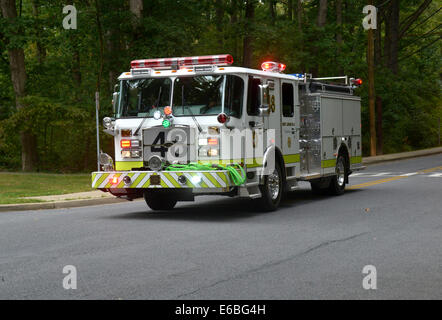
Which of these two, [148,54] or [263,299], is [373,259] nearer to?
[263,299]

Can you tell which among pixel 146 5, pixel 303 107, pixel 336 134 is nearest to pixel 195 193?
pixel 303 107

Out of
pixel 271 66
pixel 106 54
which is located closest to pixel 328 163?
pixel 271 66

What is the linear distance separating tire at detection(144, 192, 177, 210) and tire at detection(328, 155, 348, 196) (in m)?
4.64

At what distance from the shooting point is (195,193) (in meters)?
12.7

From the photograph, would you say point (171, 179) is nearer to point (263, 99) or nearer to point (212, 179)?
point (212, 179)

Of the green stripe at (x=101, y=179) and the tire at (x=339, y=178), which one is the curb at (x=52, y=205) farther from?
the tire at (x=339, y=178)

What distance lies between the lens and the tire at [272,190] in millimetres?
13648

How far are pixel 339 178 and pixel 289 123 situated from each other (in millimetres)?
3460

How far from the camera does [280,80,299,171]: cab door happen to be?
14614 mm

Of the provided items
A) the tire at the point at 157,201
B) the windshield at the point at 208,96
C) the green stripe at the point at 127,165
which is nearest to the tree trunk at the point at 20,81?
the tire at the point at 157,201

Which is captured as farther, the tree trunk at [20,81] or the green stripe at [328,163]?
the tree trunk at [20,81]

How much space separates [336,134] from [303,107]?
5.70 ft

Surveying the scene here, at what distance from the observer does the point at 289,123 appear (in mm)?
14914

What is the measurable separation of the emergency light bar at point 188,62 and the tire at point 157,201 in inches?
106
